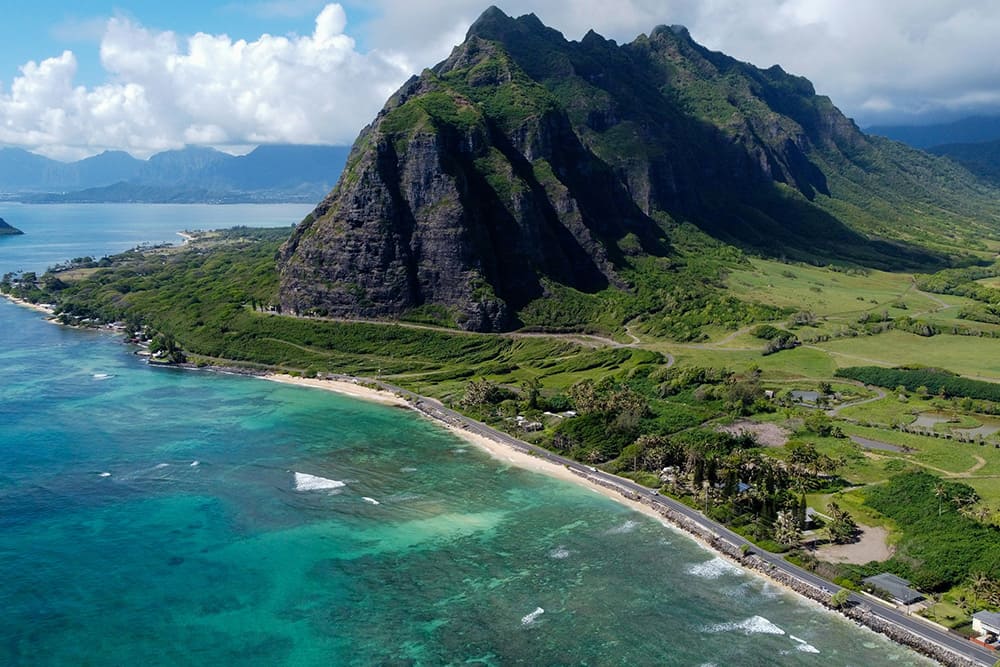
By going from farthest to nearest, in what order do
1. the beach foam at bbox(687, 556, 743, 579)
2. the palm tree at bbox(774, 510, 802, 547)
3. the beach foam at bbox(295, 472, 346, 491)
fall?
the beach foam at bbox(295, 472, 346, 491), the palm tree at bbox(774, 510, 802, 547), the beach foam at bbox(687, 556, 743, 579)

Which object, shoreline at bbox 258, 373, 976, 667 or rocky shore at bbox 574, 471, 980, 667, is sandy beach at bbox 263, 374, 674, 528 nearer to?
shoreline at bbox 258, 373, 976, 667

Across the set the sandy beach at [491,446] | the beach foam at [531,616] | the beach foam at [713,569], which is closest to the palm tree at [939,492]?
the beach foam at [713,569]

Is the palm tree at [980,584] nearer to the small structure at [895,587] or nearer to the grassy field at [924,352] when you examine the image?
the small structure at [895,587]

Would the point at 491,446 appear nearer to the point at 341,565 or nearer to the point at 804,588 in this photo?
the point at 341,565

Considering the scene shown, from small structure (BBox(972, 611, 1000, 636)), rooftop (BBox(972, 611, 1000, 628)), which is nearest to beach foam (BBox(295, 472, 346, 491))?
small structure (BBox(972, 611, 1000, 636))

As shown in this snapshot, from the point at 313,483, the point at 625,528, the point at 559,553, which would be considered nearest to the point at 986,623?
the point at 625,528
